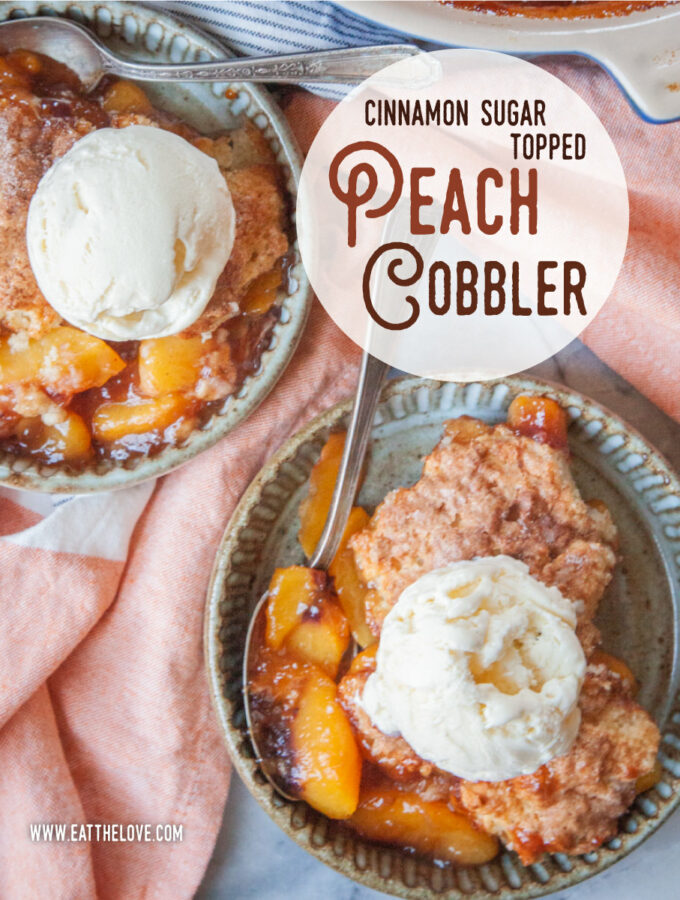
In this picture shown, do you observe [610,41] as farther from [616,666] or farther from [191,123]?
[616,666]

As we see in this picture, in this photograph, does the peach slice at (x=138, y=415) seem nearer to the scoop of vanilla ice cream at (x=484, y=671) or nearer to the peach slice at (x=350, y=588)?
the peach slice at (x=350, y=588)

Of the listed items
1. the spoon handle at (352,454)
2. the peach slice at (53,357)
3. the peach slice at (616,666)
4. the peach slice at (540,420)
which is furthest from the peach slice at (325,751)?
the peach slice at (53,357)

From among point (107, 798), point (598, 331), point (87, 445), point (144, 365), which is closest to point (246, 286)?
point (144, 365)

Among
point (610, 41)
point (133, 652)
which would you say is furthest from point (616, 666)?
point (610, 41)

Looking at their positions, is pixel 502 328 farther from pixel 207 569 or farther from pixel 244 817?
pixel 244 817

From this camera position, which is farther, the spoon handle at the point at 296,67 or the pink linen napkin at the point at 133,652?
the pink linen napkin at the point at 133,652

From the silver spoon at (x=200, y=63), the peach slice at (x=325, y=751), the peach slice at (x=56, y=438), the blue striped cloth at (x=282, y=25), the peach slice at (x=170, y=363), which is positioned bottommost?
the peach slice at (x=325, y=751)

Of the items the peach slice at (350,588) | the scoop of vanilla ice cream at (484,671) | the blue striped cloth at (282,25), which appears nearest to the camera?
the scoop of vanilla ice cream at (484,671)
